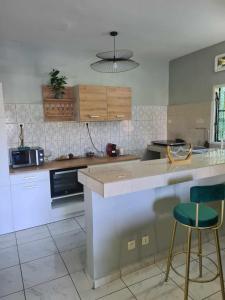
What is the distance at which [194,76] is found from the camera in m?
4.02

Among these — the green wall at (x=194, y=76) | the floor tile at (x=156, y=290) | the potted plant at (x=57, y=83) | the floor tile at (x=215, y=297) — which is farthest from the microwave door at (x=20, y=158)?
the green wall at (x=194, y=76)

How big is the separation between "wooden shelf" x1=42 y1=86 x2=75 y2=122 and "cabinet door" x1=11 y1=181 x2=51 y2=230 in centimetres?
113

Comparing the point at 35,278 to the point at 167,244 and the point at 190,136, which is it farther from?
the point at 190,136

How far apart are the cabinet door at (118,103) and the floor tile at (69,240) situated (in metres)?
1.89

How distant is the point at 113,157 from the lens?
12.9 ft

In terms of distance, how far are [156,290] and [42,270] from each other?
109cm

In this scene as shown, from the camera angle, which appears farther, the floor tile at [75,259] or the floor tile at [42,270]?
the floor tile at [75,259]

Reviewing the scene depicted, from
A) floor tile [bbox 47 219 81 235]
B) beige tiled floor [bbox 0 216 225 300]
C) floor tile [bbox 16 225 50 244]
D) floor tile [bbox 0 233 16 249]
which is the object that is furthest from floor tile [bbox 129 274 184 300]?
floor tile [bbox 0 233 16 249]

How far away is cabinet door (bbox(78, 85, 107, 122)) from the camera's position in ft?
11.5

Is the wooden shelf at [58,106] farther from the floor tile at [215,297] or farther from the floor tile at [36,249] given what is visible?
the floor tile at [215,297]

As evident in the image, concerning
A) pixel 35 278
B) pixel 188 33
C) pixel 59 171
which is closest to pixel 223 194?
pixel 35 278

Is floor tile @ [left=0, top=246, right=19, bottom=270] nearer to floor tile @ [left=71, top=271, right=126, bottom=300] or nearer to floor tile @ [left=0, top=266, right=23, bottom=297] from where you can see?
floor tile @ [left=0, top=266, right=23, bottom=297]

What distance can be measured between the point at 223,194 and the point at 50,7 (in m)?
2.39

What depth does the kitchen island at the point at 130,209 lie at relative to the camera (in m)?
1.78
